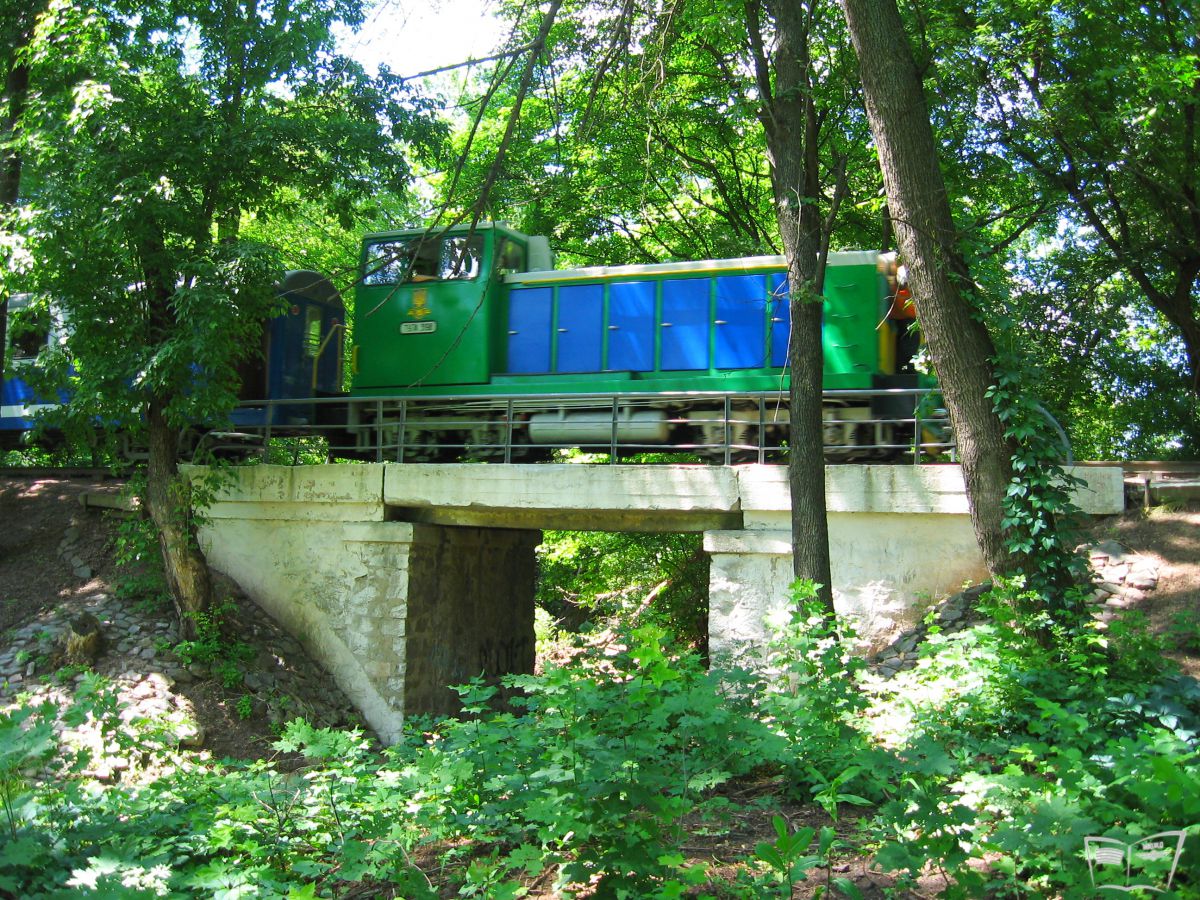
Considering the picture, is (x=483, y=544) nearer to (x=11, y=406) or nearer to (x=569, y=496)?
(x=569, y=496)

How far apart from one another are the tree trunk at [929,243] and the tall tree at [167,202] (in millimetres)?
5799

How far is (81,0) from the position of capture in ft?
35.1

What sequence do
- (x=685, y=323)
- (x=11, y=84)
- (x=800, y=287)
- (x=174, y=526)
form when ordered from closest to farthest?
1. (x=800, y=287)
2. (x=174, y=526)
3. (x=685, y=323)
4. (x=11, y=84)

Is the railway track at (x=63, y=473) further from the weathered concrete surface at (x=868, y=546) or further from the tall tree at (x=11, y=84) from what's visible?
the weathered concrete surface at (x=868, y=546)

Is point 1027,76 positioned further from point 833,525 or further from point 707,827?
point 707,827

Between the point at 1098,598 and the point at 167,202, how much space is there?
9364 millimetres

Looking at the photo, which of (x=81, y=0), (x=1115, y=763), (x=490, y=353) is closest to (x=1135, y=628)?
(x=1115, y=763)

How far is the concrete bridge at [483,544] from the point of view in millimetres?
9141

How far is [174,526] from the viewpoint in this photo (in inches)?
422

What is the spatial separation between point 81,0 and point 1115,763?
39.5ft

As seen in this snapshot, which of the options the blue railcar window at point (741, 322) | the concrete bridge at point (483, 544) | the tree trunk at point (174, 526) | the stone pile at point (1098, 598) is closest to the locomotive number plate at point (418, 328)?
the concrete bridge at point (483, 544)

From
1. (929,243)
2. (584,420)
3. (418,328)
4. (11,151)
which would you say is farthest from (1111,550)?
(11,151)

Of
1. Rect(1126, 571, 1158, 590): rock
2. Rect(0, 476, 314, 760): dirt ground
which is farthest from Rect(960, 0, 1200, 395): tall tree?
Rect(0, 476, 314, 760): dirt ground

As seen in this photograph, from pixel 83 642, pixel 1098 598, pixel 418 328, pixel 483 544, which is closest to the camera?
pixel 1098 598
